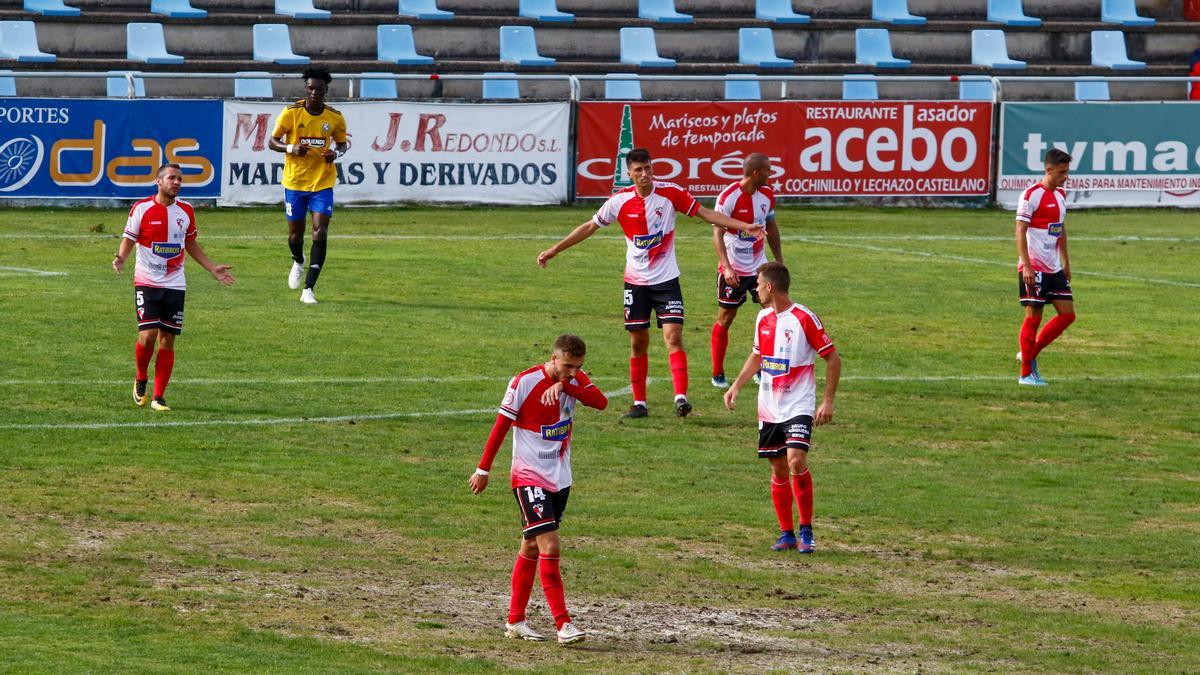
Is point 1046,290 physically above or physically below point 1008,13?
below

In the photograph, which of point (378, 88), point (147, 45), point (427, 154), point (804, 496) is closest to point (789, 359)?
point (804, 496)

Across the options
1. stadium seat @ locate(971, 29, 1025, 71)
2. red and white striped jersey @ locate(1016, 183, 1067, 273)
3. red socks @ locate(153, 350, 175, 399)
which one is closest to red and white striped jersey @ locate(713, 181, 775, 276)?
red and white striped jersey @ locate(1016, 183, 1067, 273)

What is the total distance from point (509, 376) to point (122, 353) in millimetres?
4187

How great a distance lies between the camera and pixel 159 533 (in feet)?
39.5

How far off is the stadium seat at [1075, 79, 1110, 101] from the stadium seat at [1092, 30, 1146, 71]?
4.19 metres

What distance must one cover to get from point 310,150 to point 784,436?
40.2 ft

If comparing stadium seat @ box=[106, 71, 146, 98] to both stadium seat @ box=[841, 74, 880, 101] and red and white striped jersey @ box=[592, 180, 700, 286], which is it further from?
red and white striped jersey @ box=[592, 180, 700, 286]

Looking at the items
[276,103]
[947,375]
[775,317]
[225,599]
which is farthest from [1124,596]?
[276,103]

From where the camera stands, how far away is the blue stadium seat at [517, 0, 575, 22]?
131 ft

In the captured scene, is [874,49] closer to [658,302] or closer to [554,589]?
[658,302]

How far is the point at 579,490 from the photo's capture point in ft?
45.0

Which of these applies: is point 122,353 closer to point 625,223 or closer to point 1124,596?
point 625,223

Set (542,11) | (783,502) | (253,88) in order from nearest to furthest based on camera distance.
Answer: (783,502)
(253,88)
(542,11)

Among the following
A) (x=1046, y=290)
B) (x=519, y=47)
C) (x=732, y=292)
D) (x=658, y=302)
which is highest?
(x=519, y=47)
